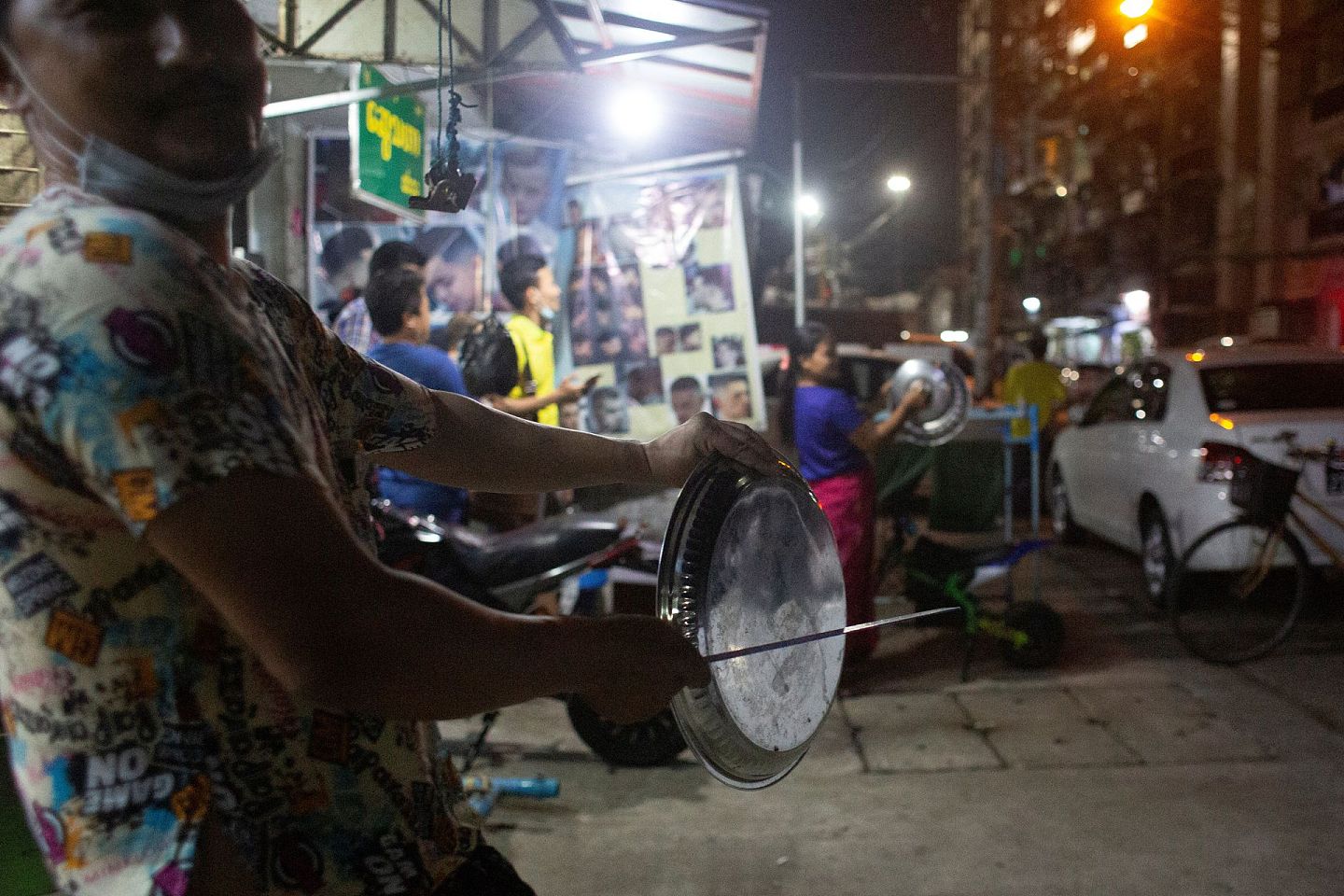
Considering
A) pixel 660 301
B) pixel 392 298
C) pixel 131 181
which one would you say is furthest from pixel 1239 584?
pixel 131 181

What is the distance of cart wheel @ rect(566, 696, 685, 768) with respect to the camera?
4613mm

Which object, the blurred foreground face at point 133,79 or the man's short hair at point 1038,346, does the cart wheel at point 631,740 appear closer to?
the blurred foreground face at point 133,79

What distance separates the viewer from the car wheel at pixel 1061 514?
1027cm

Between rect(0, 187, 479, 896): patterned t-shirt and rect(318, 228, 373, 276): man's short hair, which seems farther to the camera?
rect(318, 228, 373, 276): man's short hair

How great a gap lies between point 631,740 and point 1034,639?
8.46ft

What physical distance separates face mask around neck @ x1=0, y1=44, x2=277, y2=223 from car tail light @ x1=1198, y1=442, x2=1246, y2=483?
22.2 feet

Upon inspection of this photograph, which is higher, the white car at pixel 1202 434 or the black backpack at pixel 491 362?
the black backpack at pixel 491 362

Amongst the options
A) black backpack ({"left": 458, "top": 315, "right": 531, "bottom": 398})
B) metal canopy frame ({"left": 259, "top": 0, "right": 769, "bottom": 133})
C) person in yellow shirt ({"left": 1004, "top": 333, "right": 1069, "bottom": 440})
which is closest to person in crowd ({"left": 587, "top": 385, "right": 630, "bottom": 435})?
black backpack ({"left": 458, "top": 315, "right": 531, "bottom": 398})

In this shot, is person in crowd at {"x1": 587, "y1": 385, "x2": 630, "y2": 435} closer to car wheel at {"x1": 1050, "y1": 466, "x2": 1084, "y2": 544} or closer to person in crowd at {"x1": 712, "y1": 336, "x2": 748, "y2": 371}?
person in crowd at {"x1": 712, "y1": 336, "x2": 748, "y2": 371}

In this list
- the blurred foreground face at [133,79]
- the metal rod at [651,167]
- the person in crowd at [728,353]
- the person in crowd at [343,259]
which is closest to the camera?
the blurred foreground face at [133,79]

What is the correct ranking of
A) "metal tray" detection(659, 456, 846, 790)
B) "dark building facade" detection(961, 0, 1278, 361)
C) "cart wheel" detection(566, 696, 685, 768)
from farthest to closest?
1. "dark building facade" detection(961, 0, 1278, 361)
2. "cart wheel" detection(566, 696, 685, 768)
3. "metal tray" detection(659, 456, 846, 790)

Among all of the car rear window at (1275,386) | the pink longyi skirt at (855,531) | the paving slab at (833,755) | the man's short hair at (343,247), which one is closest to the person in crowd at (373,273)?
the man's short hair at (343,247)

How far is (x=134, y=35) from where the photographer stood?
969mm

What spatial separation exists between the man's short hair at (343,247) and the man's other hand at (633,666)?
613 centimetres
